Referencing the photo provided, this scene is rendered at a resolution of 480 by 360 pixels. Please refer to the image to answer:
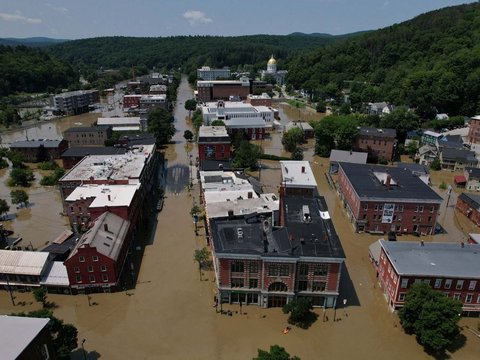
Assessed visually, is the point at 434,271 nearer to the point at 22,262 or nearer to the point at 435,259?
the point at 435,259

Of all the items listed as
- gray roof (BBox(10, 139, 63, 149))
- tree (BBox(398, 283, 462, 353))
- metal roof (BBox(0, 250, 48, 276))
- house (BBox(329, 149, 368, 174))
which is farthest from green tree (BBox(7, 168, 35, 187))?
tree (BBox(398, 283, 462, 353))

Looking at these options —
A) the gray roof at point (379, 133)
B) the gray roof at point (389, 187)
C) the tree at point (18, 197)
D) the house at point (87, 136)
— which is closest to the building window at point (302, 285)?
the gray roof at point (389, 187)

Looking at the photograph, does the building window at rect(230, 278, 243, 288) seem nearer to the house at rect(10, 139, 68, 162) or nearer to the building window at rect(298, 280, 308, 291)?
the building window at rect(298, 280, 308, 291)

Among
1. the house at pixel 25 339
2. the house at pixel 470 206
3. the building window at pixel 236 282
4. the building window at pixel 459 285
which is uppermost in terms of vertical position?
the house at pixel 25 339

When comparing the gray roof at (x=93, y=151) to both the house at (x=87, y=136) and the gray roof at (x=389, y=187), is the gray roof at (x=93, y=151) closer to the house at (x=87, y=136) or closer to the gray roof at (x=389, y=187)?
the house at (x=87, y=136)

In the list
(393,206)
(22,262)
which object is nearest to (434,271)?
(393,206)

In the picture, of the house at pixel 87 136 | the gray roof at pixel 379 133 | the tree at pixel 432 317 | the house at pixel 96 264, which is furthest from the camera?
the house at pixel 87 136
